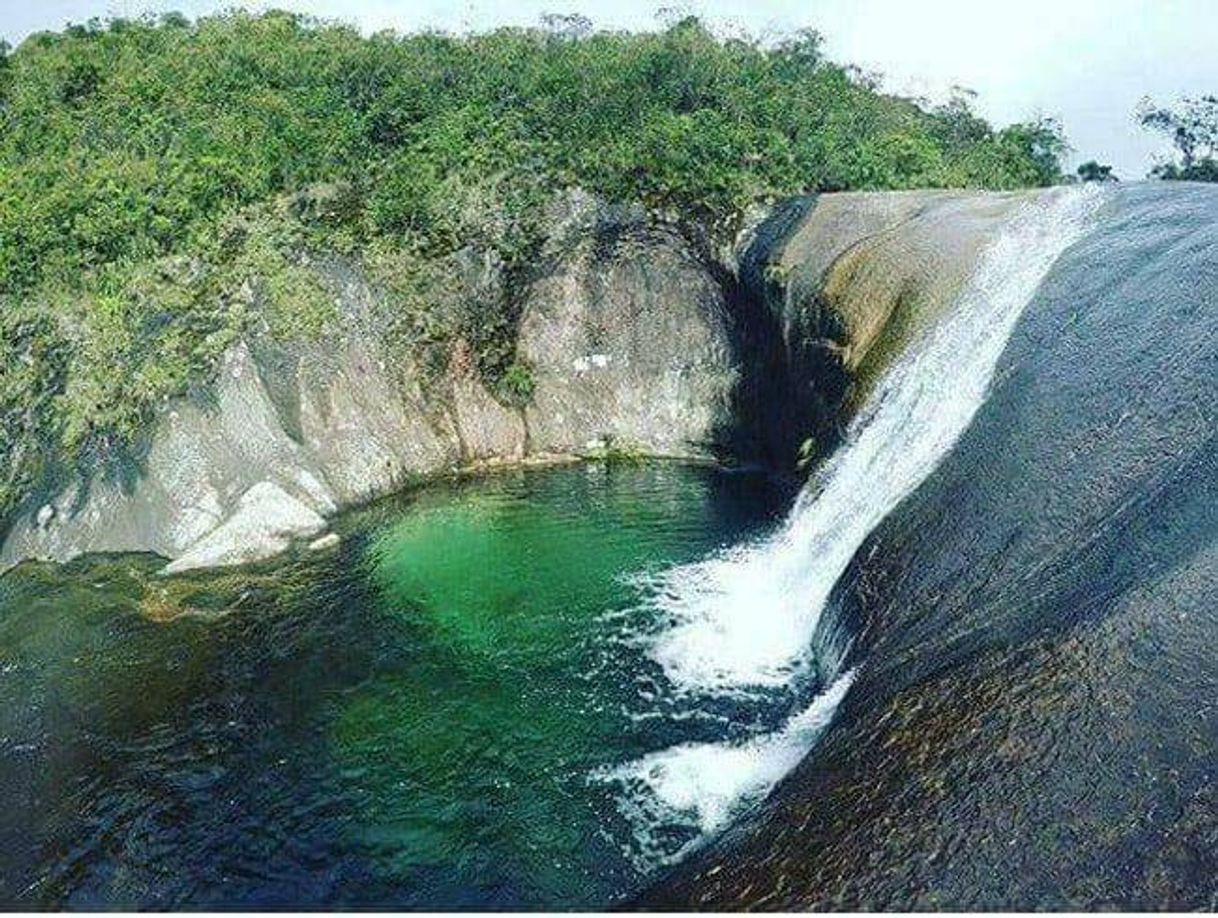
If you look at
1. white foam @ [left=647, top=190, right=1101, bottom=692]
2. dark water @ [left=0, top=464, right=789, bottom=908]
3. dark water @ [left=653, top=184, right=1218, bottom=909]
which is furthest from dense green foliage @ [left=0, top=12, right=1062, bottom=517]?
dark water @ [left=653, top=184, right=1218, bottom=909]

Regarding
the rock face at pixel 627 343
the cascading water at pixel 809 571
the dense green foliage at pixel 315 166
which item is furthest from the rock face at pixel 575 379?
the cascading water at pixel 809 571

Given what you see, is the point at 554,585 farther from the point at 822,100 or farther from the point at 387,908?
the point at 822,100

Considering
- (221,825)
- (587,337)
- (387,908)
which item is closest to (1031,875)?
→ (387,908)

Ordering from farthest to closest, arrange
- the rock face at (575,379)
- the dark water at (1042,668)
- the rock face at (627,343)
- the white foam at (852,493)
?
1. the rock face at (627,343)
2. the rock face at (575,379)
3. the white foam at (852,493)
4. the dark water at (1042,668)

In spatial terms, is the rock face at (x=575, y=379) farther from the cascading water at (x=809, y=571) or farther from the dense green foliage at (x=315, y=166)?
the cascading water at (x=809, y=571)

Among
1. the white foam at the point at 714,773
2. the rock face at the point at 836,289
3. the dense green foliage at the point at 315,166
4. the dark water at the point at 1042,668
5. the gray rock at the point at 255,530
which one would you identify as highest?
the dense green foliage at the point at 315,166

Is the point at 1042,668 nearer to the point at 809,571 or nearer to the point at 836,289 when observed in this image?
the point at 809,571

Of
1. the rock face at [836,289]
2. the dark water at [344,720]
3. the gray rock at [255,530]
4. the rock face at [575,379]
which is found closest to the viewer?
the dark water at [344,720]
